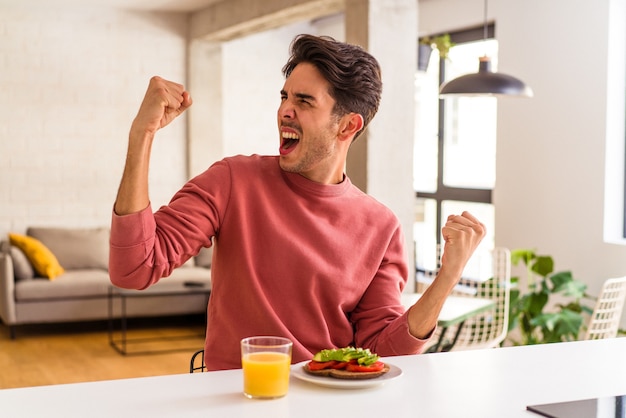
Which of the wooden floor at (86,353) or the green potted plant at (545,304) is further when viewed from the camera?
the wooden floor at (86,353)

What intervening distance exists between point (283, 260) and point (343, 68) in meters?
0.43

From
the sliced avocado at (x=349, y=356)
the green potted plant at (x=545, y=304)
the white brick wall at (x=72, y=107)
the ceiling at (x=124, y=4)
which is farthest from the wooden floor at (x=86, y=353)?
the sliced avocado at (x=349, y=356)

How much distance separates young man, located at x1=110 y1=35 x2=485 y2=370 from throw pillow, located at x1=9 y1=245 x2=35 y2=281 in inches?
185

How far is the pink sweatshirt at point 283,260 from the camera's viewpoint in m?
1.72

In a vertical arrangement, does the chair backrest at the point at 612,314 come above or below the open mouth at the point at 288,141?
below

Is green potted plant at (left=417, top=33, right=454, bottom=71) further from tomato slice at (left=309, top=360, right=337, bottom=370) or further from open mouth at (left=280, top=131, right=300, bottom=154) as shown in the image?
tomato slice at (left=309, top=360, right=337, bottom=370)

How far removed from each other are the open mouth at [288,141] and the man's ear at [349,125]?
4.7 inches

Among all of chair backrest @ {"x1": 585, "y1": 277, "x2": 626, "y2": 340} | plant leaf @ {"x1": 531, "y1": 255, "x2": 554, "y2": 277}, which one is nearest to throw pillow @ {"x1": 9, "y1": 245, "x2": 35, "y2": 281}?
plant leaf @ {"x1": 531, "y1": 255, "x2": 554, "y2": 277}

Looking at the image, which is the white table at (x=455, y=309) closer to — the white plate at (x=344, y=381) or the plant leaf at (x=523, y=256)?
the plant leaf at (x=523, y=256)

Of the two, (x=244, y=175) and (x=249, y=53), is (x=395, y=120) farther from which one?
(x=249, y=53)

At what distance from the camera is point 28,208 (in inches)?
273

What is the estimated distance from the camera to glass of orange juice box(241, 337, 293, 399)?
127 cm

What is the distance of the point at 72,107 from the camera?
707cm

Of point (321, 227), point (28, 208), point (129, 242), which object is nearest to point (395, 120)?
point (321, 227)
